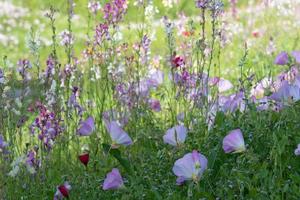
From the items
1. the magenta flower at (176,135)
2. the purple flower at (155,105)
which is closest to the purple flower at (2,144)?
the magenta flower at (176,135)

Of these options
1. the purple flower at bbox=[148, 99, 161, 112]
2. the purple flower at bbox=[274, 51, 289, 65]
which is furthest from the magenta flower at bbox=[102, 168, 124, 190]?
the purple flower at bbox=[148, 99, 161, 112]

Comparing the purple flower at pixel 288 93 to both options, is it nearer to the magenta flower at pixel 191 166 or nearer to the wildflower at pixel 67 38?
the magenta flower at pixel 191 166

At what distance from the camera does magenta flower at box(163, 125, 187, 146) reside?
3.19 m

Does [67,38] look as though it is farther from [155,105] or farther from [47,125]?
[47,125]

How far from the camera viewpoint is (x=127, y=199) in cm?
288

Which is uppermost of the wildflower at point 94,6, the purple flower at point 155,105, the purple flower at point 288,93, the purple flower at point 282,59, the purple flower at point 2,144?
the wildflower at point 94,6

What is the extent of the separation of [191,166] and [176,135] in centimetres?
35

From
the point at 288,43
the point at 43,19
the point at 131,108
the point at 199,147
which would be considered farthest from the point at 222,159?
the point at 43,19

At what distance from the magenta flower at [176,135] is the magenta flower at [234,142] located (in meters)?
0.32

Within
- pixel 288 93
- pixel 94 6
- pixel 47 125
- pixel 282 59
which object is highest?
pixel 94 6

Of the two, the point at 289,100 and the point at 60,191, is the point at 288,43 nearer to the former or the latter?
the point at 289,100

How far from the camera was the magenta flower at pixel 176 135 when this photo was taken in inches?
126

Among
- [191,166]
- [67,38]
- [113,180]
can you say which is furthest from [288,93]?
[67,38]

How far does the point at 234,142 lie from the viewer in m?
2.92
